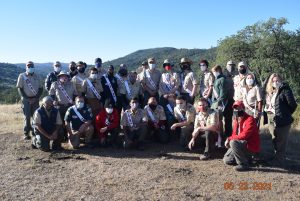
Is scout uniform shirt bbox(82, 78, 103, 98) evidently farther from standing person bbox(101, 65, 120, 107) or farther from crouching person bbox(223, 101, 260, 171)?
crouching person bbox(223, 101, 260, 171)

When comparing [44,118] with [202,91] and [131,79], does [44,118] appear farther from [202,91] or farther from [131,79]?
[202,91]

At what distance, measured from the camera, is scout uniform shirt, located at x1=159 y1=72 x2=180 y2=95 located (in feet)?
37.4

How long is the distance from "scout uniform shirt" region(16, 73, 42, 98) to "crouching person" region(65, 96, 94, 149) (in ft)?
5.83

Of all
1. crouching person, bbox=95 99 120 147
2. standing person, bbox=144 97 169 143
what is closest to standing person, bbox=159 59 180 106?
standing person, bbox=144 97 169 143

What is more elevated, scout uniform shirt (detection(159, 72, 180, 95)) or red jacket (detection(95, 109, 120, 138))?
scout uniform shirt (detection(159, 72, 180, 95))

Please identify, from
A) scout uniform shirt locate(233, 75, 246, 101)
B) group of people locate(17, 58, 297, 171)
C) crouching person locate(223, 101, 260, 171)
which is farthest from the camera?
scout uniform shirt locate(233, 75, 246, 101)

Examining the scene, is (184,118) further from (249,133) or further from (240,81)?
(249,133)

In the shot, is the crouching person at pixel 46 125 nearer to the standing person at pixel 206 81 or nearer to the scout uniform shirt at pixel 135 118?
the scout uniform shirt at pixel 135 118

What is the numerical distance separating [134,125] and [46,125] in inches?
94.8

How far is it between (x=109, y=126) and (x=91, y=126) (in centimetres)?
50

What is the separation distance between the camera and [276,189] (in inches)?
288

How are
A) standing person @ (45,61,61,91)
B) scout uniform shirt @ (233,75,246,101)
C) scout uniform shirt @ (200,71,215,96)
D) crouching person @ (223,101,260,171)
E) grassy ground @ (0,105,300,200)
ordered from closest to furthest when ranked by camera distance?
1. grassy ground @ (0,105,300,200)
2. crouching person @ (223,101,260,171)
3. scout uniform shirt @ (233,75,246,101)
4. scout uniform shirt @ (200,71,215,96)
5. standing person @ (45,61,61,91)

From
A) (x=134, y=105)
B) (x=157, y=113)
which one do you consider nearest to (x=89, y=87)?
(x=134, y=105)
